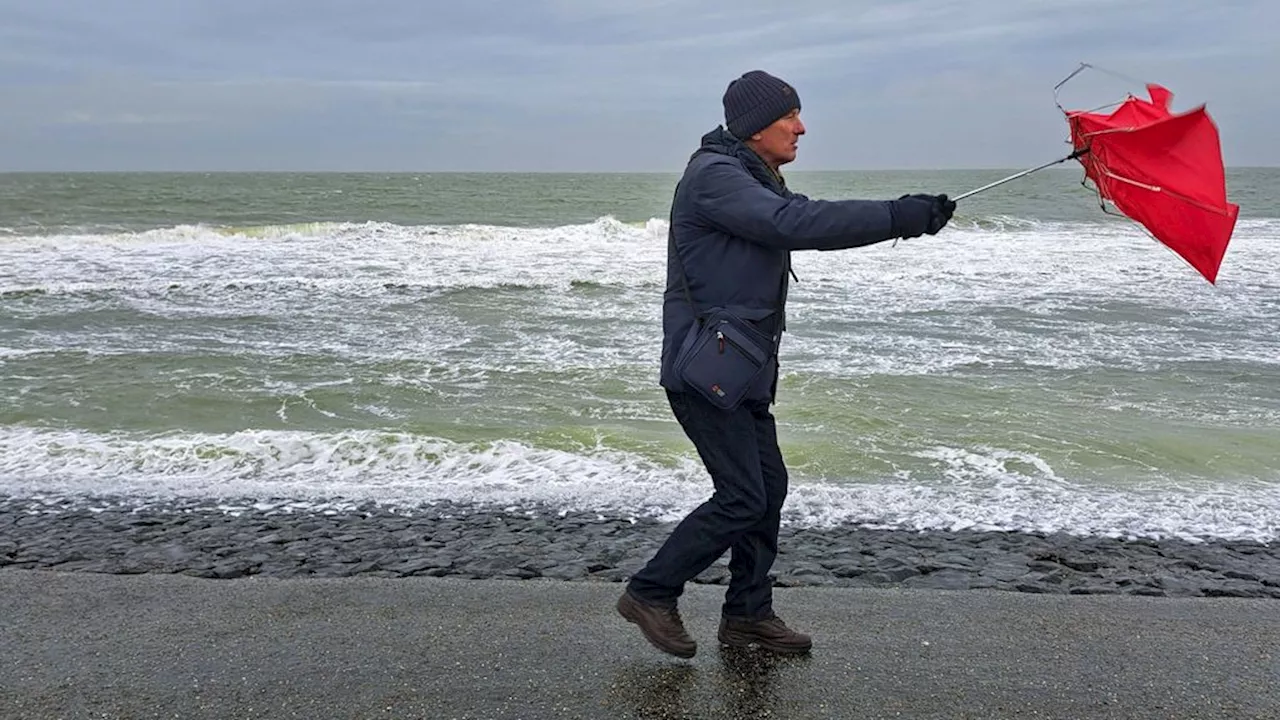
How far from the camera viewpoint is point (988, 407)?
10.1 meters

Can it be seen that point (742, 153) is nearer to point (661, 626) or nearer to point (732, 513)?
point (732, 513)

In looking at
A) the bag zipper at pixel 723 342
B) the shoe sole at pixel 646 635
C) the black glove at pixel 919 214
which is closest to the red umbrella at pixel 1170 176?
the black glove at pixel 919 214

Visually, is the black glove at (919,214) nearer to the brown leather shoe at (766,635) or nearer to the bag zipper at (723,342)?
the bag zipper at (723,342)

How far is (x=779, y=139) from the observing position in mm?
3506

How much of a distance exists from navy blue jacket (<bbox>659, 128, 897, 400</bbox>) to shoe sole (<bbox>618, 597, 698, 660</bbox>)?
0.83 m

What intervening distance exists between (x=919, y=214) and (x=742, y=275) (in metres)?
0.56

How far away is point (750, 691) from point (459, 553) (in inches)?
108

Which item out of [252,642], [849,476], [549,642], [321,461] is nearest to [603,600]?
[549,642]

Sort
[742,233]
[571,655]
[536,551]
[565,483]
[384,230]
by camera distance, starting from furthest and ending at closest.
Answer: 1. [384,230]
2. [565,483]
3. [536,551]
4. [571,655]
5. [742,233]

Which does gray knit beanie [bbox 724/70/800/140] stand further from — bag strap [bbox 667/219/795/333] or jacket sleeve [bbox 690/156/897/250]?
bag strap [bbox 667/219/795/333]

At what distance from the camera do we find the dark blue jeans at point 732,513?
3551 millimetres

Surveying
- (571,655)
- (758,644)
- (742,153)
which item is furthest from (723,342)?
(571,655)

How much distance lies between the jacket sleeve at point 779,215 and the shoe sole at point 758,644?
1.41m

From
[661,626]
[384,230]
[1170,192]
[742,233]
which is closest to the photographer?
[742,233]
